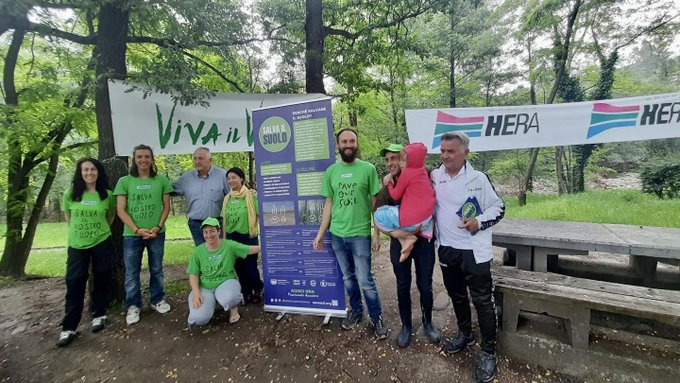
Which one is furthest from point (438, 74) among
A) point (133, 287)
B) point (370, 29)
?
point (133, 287)

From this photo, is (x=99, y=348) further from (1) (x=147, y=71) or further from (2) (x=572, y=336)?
(2) (x=572, y=336)

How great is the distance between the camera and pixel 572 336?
2.38 m

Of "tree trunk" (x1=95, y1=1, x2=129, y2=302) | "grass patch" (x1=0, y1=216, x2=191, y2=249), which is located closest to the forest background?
"tree trunk" (x1=95, y1=1, x2=129, y2=302)

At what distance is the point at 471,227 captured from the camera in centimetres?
223

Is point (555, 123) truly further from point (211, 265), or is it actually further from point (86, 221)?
point (86, 221)

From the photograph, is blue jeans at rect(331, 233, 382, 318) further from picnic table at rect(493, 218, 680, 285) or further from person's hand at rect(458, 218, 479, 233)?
picnic table at rect(493, 218, 680, 285)

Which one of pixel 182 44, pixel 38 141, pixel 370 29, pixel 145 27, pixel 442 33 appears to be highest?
pixel 442 33

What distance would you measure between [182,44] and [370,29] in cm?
299

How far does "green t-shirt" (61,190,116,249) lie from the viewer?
9.93 ft

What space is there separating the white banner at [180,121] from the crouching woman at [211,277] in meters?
1.44

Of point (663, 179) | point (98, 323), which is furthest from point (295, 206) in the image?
point (663, 179)

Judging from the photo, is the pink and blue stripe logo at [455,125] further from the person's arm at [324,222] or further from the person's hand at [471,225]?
the person's hand at [471,225]

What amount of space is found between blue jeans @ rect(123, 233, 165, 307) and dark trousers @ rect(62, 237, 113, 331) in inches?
7.3

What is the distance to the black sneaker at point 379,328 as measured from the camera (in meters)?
2.82
